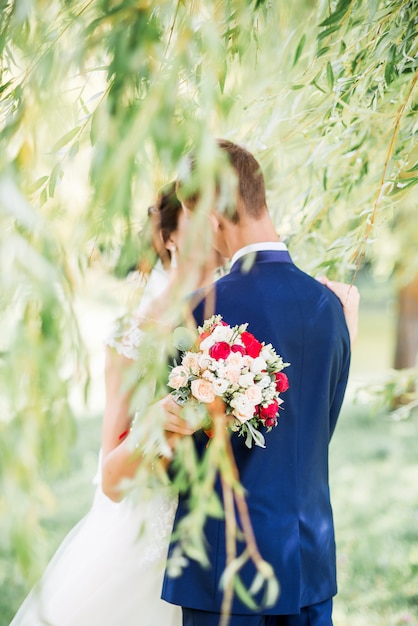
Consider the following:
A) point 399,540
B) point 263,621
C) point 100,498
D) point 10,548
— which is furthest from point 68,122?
point 399,540

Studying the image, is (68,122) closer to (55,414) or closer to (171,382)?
(55,414)

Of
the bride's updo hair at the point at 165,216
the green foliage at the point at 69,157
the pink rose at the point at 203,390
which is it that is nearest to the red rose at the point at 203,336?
the pink rose at the point at 203,390

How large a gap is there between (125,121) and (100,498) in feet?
5.44

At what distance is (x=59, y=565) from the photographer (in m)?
2.35

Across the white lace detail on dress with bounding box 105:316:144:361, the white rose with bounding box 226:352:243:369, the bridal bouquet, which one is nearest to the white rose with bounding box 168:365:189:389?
the bridal bouquet

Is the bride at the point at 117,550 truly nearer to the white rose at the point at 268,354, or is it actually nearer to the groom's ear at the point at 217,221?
the groom's ear at the point at 217,221

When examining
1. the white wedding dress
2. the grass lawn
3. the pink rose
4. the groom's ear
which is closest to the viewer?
the pink rose

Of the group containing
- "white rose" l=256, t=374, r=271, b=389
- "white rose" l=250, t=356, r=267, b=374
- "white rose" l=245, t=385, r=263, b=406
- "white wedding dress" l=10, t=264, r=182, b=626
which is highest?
"white rose" l=250, t=356, r=267, b=374

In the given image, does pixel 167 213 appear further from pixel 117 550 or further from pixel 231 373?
pixel 117 550

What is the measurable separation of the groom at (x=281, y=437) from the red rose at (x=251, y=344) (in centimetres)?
10

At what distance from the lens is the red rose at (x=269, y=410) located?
172cm

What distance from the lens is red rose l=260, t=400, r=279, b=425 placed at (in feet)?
5.63

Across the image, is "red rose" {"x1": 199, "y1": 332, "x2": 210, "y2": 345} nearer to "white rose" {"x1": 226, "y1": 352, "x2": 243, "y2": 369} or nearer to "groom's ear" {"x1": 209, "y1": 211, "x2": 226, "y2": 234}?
"white rose" {"x1": 226, "y1": 352, "x2": 243, "y2": 369}

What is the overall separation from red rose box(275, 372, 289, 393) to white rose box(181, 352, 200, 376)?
204 millimetres
